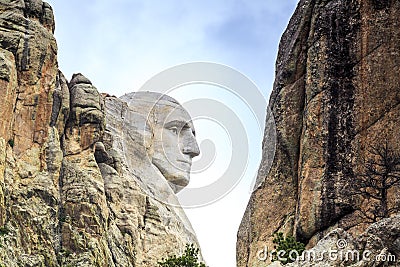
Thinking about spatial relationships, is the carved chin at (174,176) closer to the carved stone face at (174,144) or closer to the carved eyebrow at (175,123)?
the carved stone face at (174,144)

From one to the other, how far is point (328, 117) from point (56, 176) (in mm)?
51416

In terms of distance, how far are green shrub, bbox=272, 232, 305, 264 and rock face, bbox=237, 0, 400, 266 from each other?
0.71 m

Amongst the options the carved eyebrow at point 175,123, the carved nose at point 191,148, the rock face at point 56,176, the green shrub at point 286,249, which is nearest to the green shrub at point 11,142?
the rock face at point 56,176

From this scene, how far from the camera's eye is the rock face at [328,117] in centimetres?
3319

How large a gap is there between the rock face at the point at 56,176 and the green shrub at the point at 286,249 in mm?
39490

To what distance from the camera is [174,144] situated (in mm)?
112625

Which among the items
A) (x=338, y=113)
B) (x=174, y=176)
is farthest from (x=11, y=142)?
(x=338, y=113)

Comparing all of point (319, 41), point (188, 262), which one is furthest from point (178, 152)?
point (319, 41)

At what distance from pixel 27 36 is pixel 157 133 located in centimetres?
3241

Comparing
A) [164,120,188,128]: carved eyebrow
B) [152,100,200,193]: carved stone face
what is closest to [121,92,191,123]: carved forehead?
[152,100,200,193]: carved stone face

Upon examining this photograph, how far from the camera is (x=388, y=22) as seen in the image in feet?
113

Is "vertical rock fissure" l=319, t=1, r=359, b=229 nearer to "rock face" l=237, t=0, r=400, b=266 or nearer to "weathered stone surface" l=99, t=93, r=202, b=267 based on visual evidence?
"rock face" l=237, t=0, r=400, b=266

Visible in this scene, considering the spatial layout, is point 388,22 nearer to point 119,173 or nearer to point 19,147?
point 19,147

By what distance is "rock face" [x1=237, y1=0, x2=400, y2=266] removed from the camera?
33.2 metres
